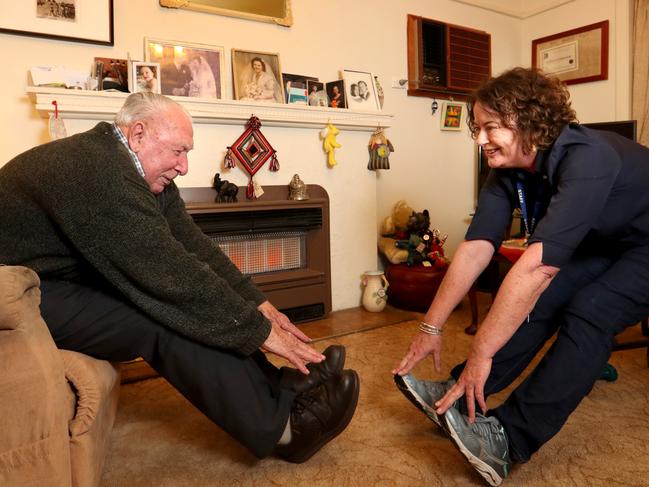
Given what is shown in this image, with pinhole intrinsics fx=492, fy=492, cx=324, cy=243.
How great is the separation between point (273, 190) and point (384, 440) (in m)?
1.63

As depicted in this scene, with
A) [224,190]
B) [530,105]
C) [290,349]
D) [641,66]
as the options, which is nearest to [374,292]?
[224,190]

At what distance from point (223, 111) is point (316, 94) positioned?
2.25 ft

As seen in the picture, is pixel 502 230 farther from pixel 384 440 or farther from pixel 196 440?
pixel 196 440

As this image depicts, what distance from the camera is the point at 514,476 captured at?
1.23 metres

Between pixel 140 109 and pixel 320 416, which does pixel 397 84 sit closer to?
pixel 140 109

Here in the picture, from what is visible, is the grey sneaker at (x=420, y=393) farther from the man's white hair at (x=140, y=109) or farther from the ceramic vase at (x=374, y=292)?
the ceramic vase at (x=374, y=292)

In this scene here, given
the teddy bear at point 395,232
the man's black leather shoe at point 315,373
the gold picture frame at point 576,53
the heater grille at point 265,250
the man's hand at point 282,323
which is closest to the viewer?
the man's black leather shoe at point 315,373

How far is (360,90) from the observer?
10.0 feet

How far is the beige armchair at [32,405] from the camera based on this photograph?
2.94ft

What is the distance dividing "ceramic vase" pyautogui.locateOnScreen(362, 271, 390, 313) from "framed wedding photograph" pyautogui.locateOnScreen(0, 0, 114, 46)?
189cm

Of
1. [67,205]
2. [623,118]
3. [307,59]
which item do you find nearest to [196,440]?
[67,205]

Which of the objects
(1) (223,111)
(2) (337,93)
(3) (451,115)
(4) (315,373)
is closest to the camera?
(4) (315,373)

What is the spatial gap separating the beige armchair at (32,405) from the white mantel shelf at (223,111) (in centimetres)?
143

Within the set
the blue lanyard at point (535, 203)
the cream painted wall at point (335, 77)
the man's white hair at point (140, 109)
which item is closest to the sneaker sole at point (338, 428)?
the blue lanyard at point (535, 203)
